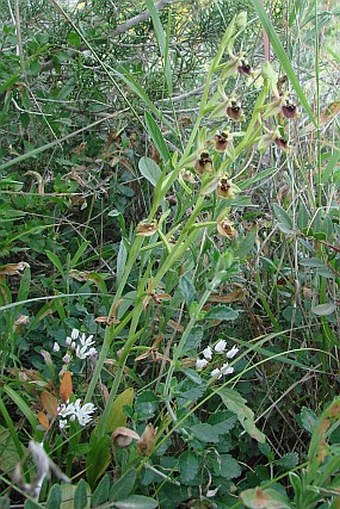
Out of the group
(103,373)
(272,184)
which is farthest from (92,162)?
(103,373)

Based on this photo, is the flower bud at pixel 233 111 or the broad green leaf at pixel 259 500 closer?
the broad green leaf at pixel 259 500

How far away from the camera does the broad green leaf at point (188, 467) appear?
0.71 metres

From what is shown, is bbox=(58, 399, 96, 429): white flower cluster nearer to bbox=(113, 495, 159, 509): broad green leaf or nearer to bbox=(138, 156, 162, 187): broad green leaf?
bbox=(113, 495, 159, 509): broad green leaf

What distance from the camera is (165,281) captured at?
977 mm

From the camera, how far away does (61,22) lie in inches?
52.0

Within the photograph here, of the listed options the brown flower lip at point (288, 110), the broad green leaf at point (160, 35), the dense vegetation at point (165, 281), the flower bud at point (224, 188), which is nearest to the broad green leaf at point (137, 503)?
the dense vegetation at point (165, 281)

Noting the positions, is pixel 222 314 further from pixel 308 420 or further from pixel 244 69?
pixel 244 69

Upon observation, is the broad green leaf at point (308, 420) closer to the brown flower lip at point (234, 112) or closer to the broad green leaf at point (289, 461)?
the broad green leaf at point (289, 461)

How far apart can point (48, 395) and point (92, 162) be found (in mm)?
654

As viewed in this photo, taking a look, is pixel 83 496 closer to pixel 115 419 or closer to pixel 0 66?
pixel 115 419

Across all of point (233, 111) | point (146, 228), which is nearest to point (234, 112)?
point (233, 111)

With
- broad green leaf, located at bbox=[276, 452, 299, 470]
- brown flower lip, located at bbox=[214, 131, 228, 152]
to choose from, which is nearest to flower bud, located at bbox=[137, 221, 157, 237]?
brown flower lip, located at bbox=[214, 131, 228, 152]

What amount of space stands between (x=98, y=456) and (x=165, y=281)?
311mm

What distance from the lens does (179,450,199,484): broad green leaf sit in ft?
2.34
